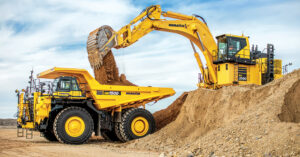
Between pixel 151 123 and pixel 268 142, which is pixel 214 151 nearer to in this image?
pixel 268 142

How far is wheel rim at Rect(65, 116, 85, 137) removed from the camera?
540 inches

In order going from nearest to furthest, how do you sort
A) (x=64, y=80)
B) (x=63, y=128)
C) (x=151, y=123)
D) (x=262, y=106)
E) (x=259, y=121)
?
1. (x=259, y=121)
2. (x=262, y=106)
3. (x=63, y=128)
4. (x=64, y=80)
5. (x=151, y=123)

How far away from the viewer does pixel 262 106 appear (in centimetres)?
1022

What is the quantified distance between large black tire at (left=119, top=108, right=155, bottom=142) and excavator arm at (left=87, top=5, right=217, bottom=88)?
266 cm

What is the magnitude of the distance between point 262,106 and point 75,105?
7725 mm

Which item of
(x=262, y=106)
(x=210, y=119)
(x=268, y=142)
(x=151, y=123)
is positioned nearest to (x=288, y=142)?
(x=268, y=142)

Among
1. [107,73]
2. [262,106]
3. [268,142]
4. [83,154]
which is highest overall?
[107,73]

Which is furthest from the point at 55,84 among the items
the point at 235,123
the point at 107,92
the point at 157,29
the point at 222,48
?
the point at 222,48

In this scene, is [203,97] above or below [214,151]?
above

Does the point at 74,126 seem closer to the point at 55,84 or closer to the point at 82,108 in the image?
the point at 82,108

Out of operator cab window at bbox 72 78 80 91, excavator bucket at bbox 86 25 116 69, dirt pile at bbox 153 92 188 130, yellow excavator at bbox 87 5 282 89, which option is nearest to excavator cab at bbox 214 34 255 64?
yellow excavator at bbox 87 5 282 89

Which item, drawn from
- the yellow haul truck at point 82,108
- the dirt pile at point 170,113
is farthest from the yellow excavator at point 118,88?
the dirt pile at point 170,113

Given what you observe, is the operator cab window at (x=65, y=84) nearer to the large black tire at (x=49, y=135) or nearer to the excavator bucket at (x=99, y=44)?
the excavator bucket at (x=99, y=44)

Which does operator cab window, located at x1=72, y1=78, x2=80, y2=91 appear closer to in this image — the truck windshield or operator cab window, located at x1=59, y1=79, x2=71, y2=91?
operator cab window, located at x1=59, y1=79, x2=71, y2=91
